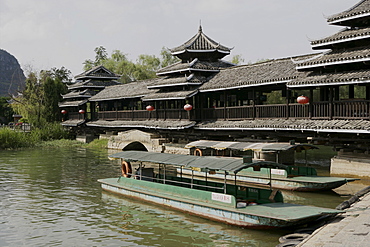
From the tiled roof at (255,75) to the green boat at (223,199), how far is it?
28.0 feet

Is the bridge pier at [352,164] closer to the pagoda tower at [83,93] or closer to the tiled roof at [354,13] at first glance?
the tiled roof at [354,13]

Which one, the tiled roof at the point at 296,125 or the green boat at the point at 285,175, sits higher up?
the tiled roof at the point at 296,125

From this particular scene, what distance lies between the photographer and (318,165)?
2489 cm

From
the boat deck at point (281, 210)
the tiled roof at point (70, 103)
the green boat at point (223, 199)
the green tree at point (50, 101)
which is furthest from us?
the green tree at point (50, 101)

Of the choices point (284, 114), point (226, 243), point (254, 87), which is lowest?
point (226, 243)

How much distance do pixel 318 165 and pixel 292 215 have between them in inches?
556

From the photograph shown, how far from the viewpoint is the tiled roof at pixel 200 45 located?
30.8 metres

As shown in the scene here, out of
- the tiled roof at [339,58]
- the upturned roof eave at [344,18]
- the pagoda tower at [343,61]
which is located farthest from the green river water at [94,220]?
the upturned roof eave at [344,18]

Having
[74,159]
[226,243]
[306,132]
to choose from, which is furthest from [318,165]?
[74,159]

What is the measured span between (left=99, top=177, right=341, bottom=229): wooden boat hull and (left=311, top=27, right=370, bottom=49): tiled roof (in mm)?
9947

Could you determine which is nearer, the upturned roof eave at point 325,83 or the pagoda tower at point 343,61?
the upturned roof eave at point 325,83

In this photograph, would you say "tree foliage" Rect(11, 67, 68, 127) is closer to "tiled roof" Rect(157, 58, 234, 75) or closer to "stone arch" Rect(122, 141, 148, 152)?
"stone arch" Rect(122, 141, 148, 152)

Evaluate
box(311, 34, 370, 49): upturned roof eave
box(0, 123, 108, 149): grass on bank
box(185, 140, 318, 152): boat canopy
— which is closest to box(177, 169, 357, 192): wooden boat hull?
box(185, 140, 318, 152): boat canopy

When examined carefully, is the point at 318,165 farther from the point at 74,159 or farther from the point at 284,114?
the point at 74,159
